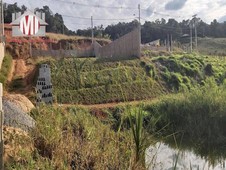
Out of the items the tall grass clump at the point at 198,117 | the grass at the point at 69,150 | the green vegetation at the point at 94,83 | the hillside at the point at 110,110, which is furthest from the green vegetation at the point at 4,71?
the grass at the point at 69,150

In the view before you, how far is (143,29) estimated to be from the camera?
172 ft

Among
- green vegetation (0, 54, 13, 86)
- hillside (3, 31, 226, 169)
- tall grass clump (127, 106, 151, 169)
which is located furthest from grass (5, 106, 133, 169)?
green vegetation (0, 54, 13, 86)

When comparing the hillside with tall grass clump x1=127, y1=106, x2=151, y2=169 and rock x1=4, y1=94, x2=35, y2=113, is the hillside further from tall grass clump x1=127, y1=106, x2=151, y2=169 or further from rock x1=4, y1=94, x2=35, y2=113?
rock x1=4, y1=94, x2=35, y2=113

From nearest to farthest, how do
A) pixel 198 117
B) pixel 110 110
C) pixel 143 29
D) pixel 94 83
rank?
pixel 198 117 → pixel 110 110 → pixel 94 83 → pixel 143 29

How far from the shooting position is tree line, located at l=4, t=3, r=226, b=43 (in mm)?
45469

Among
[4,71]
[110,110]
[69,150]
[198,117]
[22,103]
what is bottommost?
[198,117]

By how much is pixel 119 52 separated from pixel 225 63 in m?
8.50

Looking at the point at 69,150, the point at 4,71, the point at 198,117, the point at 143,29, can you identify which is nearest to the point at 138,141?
the point at 69,150

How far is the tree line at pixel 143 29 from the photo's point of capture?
45.5 metres

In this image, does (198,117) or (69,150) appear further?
(198,117)

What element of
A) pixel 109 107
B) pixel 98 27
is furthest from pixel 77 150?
pixel 98 27

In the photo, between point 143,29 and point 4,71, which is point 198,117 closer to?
point 4,71

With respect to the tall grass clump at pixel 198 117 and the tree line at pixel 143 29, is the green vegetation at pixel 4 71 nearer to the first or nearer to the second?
the tall grass clump at pixel 198 117

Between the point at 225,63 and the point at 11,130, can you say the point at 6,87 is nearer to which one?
the point at 11,130
